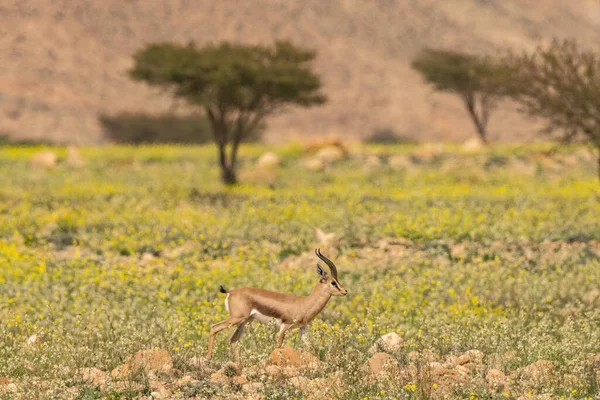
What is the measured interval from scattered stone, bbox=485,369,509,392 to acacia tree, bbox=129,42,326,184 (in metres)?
20.5

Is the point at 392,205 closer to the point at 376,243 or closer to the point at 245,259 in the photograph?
the point at 376,243

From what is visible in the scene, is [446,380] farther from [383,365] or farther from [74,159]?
[74,159]

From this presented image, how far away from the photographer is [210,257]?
16.5m

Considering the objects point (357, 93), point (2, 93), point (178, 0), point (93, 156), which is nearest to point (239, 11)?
point (178, 0)

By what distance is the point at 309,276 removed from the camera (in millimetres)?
14250

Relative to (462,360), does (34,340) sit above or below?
below

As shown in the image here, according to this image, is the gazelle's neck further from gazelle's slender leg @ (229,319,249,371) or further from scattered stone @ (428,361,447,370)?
scattered stone @ (428,361,447,370)

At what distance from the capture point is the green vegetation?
9.12 metres

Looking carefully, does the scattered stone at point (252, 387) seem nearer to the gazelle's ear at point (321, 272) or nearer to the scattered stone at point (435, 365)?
the gazelle's ear at point (321, 272)

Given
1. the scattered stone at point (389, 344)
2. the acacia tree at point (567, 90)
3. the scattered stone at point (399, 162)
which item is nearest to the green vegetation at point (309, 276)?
the scattered stone at point (389, 344)

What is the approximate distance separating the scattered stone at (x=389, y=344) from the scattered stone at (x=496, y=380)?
123cm

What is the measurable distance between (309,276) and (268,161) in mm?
21397

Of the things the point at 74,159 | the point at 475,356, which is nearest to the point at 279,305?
the point at 475,356

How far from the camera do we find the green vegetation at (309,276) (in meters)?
9.12
